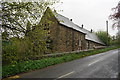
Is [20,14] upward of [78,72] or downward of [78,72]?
upward

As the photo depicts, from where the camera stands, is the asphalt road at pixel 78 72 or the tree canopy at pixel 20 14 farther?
the asphalt road at pixel 78 72

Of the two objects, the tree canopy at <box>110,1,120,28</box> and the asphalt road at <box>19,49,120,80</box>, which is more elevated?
the tree canopy at <box>110,1,120,28</box>

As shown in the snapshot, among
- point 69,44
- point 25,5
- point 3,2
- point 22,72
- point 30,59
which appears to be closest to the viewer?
point 3,2

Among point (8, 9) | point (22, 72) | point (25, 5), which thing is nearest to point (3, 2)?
point (8, 9)

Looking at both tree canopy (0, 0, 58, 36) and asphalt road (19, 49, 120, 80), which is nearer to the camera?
tree canopy (0, 0, 58, 36)

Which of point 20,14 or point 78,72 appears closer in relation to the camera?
point 20,14

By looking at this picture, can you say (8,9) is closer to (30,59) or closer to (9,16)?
(9,16)

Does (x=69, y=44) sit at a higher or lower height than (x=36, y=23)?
lower

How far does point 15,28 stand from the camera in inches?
332

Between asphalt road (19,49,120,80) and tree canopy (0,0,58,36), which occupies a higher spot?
tree canopy (0,0,58,36)

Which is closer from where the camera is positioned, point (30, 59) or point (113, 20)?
point (113, 20)

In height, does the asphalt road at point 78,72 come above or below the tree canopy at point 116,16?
below

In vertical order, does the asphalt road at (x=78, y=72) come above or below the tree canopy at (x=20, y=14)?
below

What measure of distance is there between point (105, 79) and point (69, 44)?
1898 cm
